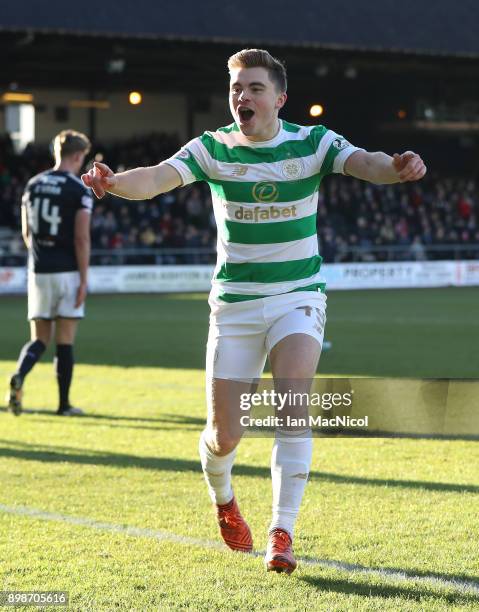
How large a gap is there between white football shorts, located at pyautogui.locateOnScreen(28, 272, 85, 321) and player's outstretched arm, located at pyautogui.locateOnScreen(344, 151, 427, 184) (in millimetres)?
4742

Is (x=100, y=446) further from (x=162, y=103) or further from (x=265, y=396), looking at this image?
(x=162, y=103)

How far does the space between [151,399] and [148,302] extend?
1567 centimetres

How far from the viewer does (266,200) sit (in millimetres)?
4949

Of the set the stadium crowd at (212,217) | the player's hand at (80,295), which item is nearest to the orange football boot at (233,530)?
the player's hand at (80,295)

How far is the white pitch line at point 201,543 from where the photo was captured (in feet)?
14.7

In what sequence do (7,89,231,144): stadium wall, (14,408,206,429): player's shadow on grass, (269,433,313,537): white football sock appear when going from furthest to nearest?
(7,89,231,144): stadium wall < (14,408,206,429): player's shadow on grass < (269,433,313,537): white football sock

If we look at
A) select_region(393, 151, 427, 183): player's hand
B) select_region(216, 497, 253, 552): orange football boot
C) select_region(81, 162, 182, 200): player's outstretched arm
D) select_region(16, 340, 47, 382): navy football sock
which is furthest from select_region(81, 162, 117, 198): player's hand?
select_region(16, 340, 47, 382): navy football sock

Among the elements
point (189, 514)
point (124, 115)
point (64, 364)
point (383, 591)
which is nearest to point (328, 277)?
point (124, 115)

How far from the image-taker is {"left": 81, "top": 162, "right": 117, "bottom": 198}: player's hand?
458 cm

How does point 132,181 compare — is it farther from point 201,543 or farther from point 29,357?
point 29,357

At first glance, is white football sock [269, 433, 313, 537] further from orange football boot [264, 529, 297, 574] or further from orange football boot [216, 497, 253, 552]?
orange football boot [216, 497, 253, 552]

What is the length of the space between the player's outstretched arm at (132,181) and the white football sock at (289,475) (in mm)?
1150

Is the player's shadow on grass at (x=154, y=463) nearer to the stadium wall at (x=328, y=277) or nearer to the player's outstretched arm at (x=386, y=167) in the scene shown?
the player's outstretched arm at (x=386, y=167)

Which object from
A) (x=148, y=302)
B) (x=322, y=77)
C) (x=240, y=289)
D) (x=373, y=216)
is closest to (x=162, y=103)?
(x=322, y=77)
